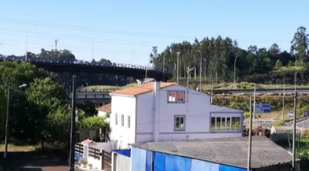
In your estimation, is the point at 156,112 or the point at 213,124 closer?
the point at 156,112

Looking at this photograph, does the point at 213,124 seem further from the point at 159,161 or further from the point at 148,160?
the point at 159,161

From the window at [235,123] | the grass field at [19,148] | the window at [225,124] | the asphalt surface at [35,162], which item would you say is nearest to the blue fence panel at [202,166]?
the asphalt surface at [35,162]

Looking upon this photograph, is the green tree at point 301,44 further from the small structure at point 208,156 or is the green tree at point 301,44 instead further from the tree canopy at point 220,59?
the small structure at point 208,156

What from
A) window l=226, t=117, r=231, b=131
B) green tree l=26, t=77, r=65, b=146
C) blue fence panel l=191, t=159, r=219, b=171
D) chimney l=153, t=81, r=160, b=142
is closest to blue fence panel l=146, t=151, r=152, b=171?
blue fence panel l=191, t=159, r=219, b=171

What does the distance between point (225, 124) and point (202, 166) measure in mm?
18680

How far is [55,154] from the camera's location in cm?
4300

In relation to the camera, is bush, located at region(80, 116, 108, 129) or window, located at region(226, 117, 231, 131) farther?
bush, located at region(80, 116, 108, 129)

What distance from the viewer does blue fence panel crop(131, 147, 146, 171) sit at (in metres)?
29.5

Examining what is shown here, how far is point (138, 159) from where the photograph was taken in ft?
98.2

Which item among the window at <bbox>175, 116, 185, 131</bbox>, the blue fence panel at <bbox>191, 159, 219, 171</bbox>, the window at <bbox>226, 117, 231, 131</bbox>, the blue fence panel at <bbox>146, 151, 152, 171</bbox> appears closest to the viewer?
the blue fence panel at <bbox>191, 159, 219, 171</bbox>

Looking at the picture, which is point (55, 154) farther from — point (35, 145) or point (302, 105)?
point (302, 105)

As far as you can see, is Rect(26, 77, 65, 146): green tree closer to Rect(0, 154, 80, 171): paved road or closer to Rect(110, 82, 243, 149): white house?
Rect(0, 154, 80, 171): paved road

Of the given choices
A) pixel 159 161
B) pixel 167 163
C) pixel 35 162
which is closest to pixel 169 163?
pixel 167 163

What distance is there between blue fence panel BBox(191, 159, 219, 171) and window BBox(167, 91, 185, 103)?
1550cm
